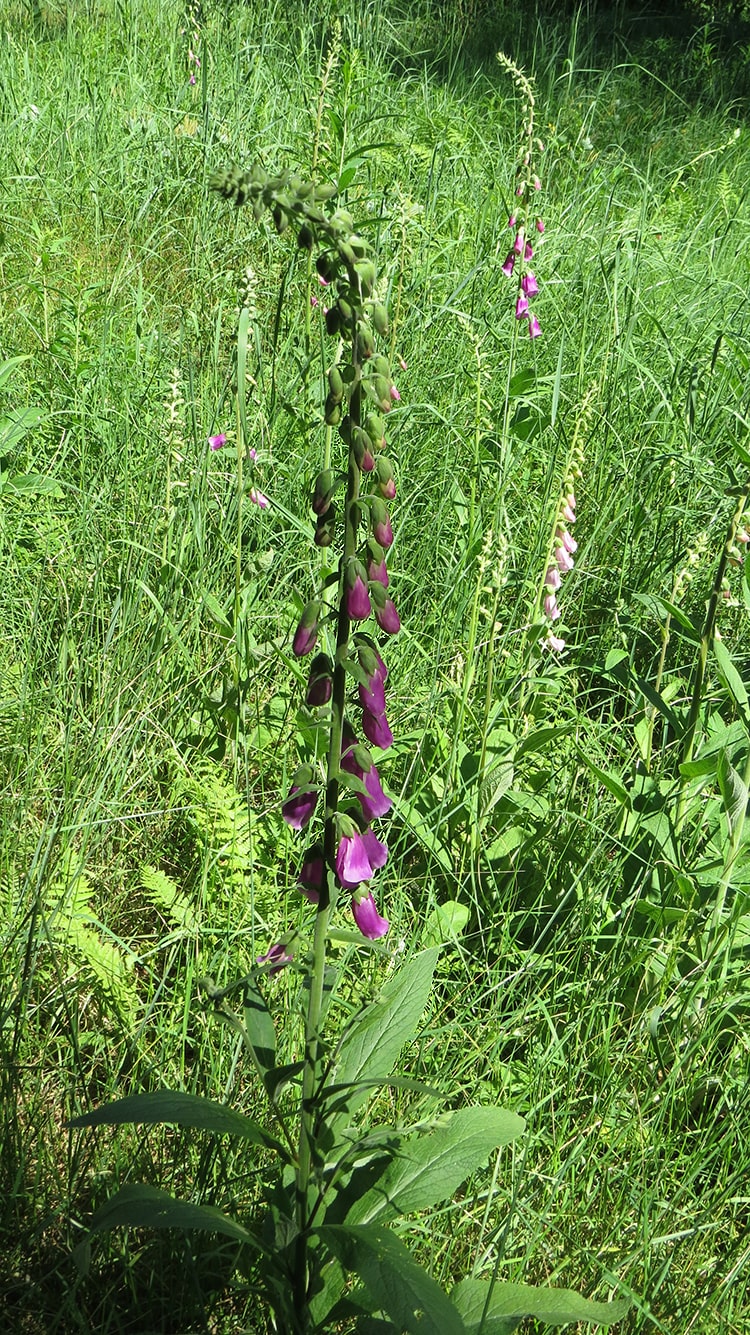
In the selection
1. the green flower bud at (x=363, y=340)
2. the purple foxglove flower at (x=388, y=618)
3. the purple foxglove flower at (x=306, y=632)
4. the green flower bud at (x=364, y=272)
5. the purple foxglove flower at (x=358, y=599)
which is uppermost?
the green flower bud at (x=364, y=272)

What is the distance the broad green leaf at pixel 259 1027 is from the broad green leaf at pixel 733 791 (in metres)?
0.90

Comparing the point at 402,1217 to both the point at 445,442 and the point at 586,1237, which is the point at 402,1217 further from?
the point at 445,442

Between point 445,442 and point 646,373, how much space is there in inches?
26.2

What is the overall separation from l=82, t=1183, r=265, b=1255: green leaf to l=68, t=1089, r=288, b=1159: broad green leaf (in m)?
0.09

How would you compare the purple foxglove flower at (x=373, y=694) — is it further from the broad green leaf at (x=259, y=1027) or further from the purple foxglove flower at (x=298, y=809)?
the broad green leaf at (x=259, y=1027)

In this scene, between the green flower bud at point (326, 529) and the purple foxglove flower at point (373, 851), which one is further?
the purple foxglove flower at point (373, 851)

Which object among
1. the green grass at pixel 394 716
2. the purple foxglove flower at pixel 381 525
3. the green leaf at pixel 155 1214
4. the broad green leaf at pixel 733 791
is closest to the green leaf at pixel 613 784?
the green grass at pixel 394 716

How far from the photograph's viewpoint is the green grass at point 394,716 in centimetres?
166

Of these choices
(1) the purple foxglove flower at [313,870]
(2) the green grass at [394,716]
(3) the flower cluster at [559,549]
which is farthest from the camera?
(3) the flower cluster at [559,549]

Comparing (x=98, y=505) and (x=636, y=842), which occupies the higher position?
(x=636, y=842)

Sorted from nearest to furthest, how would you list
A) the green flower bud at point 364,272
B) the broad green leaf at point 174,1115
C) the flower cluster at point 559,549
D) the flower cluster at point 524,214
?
the green flower bud at point 364,272, the broad green leaf at point 174,1115, the flower cluster at point 559,549, the flower cluster at point 524,214

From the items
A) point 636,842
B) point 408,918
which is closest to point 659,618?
point 636,842

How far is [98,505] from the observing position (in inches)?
112

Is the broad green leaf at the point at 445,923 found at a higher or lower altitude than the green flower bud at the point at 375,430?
lower
